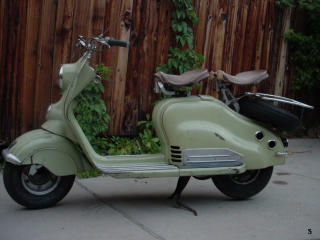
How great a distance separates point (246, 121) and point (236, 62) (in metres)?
2.50

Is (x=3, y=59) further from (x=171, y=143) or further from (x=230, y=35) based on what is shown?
(x=230, y=35)

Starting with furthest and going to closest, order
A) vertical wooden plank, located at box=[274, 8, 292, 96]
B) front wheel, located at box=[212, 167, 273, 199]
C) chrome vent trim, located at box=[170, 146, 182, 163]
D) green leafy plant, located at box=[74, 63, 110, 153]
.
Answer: vertical wooden plank, located at box=[274, 8, 292, 96], green leafy plant, located at box=[74, 63, 110, 153], front wheel, located at box=[212, 167, 273, 199], chrome vent trim, located at box=[170, 146, 182, 163]

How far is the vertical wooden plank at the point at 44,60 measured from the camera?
513 centimetres

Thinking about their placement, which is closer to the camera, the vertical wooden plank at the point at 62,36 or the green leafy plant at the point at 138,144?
the vertical wooden plank at the point at 62,36

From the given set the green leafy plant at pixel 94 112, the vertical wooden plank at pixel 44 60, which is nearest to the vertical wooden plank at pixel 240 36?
the green leafy plant at pixel 94 112

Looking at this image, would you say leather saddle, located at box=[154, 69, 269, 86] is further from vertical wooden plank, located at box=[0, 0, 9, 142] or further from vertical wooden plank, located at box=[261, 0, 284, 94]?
vertical wooden plank, located at box=[261, 0, 284, 94]

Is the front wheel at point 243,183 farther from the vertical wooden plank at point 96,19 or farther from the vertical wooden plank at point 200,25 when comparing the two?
the vertical wooden plank at point 200,25

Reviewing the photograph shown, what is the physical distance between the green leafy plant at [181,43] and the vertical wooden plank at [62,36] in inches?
45.8

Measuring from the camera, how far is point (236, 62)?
21.4 feet

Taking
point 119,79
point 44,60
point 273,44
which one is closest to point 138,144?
point 119,79

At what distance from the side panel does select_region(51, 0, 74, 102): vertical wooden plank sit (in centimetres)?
162

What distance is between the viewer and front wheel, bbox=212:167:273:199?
4.25m

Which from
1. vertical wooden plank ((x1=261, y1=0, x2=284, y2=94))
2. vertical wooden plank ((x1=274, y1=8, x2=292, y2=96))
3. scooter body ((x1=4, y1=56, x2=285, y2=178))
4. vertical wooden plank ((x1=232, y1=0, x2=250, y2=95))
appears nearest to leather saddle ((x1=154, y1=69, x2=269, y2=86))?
scooter body ((x1=4, y1=56, x2=285, y2=178))

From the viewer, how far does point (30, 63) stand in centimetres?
509
